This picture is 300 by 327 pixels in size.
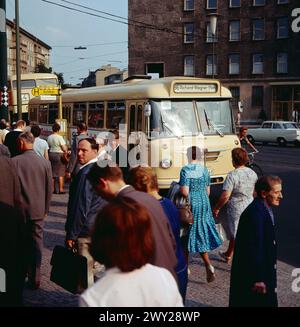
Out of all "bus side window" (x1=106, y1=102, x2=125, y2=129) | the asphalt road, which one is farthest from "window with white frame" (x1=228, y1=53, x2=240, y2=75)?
the asphalt road

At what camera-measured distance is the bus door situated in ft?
46.7

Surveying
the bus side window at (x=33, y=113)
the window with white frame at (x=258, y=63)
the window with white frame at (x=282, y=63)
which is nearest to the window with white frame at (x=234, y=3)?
the window with white frame at (x=258, y=63)

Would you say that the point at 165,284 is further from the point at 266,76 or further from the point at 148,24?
the point at 148,24

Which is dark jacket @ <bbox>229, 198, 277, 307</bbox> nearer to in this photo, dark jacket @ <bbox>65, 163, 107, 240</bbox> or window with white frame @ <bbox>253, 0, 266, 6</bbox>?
dark jacket @ <bbox>65, 163, 107, 240</bbox>

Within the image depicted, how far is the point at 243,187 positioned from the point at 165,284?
4936mm

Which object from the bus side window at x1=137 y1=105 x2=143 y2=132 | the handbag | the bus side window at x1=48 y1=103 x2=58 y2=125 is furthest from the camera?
the bus side window at x1=48 y1=103 x2=58 y2=125

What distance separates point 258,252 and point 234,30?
5402 centimetres

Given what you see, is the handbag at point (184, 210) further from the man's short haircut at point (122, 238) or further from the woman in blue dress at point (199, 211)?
the man's short haircut at point (122, 238)

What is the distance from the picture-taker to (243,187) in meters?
7.47

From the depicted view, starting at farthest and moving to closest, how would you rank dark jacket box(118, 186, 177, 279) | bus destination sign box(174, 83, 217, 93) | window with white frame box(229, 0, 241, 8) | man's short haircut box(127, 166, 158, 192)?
window with white frame box(229, 0, 241, 8) → bus destination sign box(174, 83, 217, 93) → man's short haircut box(127, 166, 158, 192) → dark jacket box(118, 186, 177, 279)

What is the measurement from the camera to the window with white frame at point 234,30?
55.8 m

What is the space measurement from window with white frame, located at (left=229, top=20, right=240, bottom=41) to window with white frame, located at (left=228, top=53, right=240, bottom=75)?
175 centimetres

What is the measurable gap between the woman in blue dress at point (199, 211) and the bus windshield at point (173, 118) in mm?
6553
